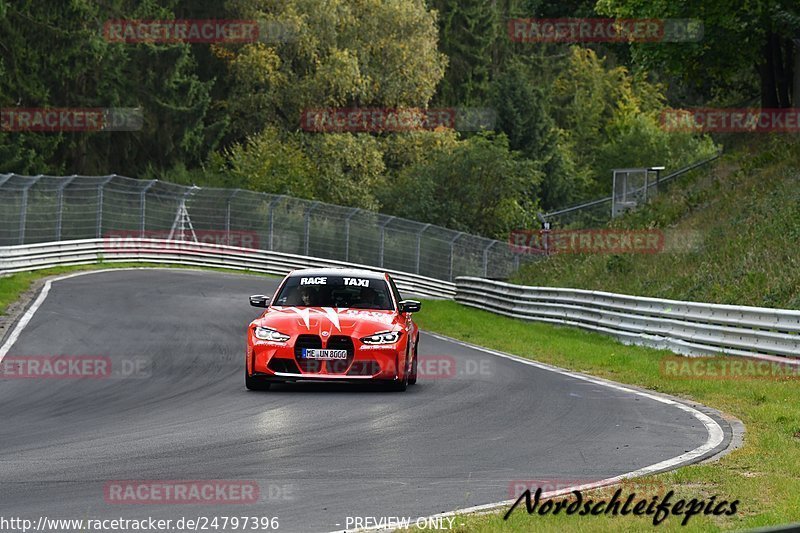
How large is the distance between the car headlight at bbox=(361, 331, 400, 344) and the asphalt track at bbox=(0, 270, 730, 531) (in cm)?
67

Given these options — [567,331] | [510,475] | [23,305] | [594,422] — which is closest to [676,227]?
[567,331]

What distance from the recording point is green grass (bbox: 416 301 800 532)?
8180 millimetres

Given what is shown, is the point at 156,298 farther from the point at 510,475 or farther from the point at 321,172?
the point at 321,172

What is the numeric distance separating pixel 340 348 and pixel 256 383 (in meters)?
1.11

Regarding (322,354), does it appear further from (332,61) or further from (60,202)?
(332,61)

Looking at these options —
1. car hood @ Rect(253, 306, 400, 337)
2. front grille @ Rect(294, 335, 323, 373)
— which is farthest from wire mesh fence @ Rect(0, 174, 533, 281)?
front grille @ Rect(294, 335, 323, 373)

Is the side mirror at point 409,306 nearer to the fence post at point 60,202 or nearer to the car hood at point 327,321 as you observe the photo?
the car hood at point 327,321

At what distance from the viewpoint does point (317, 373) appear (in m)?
15.7

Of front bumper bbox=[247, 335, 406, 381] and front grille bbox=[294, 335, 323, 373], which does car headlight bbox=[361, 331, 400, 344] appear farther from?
front grille bbox=[294, 335, 323, 373]

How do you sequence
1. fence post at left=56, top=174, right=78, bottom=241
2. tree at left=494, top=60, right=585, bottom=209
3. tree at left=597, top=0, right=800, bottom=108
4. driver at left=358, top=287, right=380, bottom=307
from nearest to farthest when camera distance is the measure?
driver at left=358, top=287, right=380, bottom=307 < tree at left=597, top=0, right=800, bottom=108 < fence post at left=56, top=174, right=78, bottom=241 < tree at left=494, top=60, right=585, bottom=209

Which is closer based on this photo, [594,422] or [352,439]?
[352,439]

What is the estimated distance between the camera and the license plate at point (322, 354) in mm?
15609

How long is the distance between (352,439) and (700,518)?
426 centimetres

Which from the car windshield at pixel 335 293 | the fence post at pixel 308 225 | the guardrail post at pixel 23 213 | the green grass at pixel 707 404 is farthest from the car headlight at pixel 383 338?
the fence post at pixel 308 225
